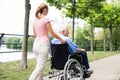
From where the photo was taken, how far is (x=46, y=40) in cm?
718

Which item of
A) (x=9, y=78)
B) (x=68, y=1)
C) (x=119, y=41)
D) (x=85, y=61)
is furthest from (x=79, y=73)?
(x=119, y=41)

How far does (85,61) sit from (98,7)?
1335 centimetres

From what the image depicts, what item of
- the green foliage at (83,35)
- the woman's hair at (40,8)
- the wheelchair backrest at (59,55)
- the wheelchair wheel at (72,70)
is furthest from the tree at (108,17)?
the woman's hair at (40,8)

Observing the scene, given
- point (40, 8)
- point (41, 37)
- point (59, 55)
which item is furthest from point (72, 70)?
point (40, 8)

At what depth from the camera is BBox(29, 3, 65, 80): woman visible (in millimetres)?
7121

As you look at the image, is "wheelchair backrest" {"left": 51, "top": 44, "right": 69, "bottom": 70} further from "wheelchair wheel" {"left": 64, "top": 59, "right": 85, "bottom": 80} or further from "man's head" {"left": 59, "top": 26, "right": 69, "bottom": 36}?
"man's head" {"left": 59, "top": 26, "right": 69, "bottom": 36}

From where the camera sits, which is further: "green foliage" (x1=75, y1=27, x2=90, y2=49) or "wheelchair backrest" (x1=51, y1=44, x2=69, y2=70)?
"green foliage" (x1=75, y1=27, x2=90, y2=49)

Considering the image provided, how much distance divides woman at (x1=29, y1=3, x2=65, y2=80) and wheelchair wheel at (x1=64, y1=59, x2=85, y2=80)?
0.50m

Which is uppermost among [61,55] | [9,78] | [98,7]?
[98,7]

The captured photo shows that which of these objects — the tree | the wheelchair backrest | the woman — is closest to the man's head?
the wheelchair backrest

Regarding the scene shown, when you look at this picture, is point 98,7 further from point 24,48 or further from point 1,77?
point 1,77

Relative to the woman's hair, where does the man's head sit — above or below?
below

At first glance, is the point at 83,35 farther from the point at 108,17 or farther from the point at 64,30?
the point at 64,30

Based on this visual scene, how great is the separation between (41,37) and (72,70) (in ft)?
3.41
